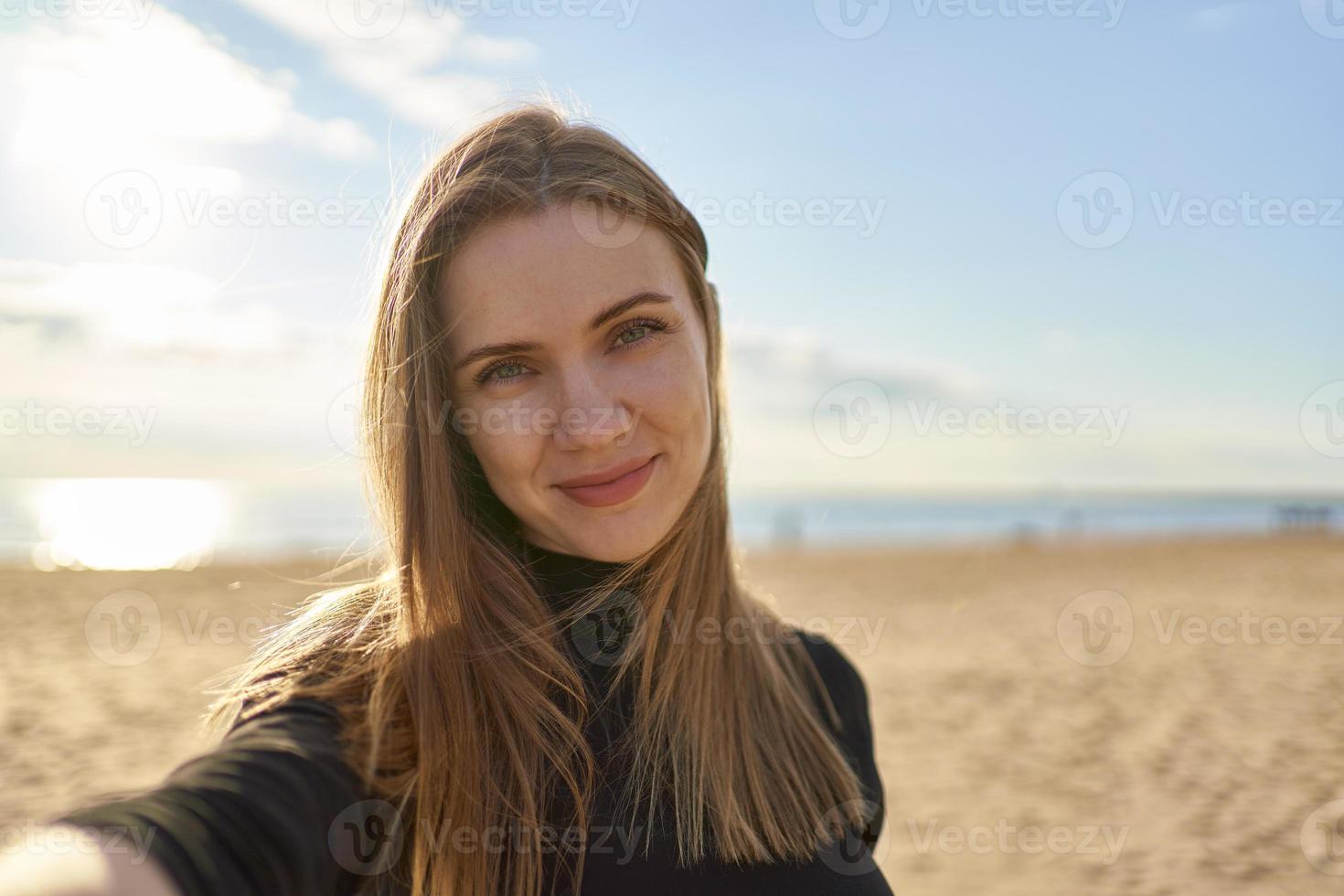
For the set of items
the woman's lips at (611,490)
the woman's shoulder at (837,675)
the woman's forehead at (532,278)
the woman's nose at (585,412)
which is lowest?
the woman's shoulder at (837,675)

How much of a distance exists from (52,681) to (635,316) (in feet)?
32.4

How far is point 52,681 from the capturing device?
8.69m

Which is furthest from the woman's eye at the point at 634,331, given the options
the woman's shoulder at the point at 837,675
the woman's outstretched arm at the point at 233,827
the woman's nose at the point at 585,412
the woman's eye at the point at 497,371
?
the woman's shoulder at the point at 837,675

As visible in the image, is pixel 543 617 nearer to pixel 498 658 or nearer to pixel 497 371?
pixel 498 658

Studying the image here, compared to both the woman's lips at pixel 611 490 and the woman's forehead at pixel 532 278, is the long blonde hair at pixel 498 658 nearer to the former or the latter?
the woman's forehead at pixel 532 278

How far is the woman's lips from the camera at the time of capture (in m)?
1.82

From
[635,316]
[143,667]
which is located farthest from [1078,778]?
[143,667]

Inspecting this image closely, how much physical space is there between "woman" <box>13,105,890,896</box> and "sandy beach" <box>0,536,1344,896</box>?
0.44 meters

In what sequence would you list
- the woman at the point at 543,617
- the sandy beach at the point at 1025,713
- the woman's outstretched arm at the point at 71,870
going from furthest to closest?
the sandy beach at the point at 1025,713 → the woman at the point at 543,617 → the woman's outstretched arm at the point at 71,870

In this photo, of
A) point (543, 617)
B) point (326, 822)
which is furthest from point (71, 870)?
point (543, 617)

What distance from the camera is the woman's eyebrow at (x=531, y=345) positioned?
5.51 ft

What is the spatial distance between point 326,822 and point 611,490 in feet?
2.83

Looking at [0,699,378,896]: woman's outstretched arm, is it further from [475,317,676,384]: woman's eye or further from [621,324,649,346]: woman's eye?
[621,324,649,346]: woman's eye

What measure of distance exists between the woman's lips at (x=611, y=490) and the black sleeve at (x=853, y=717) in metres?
0.85
